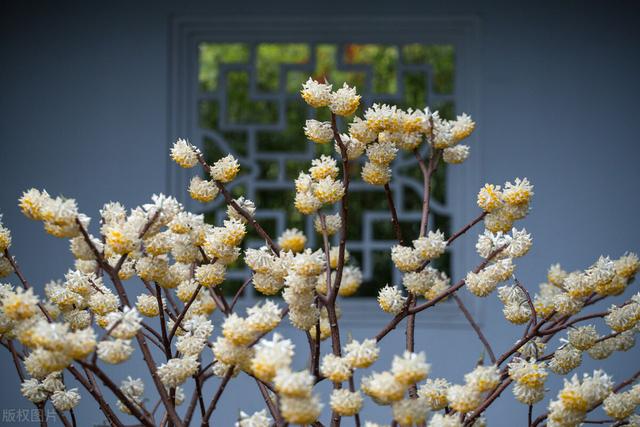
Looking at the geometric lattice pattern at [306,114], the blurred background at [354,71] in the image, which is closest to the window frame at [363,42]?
the blurred background at [354,71]

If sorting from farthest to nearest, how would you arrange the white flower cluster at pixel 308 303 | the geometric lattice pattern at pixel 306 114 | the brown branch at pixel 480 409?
the geometric lattice pattern at pixel 306 114 → the brown branch at pixel 480 409 → the white flower cluster at pixel 308 303

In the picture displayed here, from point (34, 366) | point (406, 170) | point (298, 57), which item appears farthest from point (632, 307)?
point (298, 57)

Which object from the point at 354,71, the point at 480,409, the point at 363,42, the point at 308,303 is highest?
the point at 363,42

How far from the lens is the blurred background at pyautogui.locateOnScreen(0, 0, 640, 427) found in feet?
9.52

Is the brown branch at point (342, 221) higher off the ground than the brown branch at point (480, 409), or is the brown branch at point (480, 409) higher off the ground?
the brown branch at point (342, 221)

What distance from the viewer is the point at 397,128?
1.06 meters

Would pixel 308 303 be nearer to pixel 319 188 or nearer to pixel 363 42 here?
pixel 319 188

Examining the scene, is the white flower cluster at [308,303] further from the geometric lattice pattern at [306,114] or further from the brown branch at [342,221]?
the geometric lattice pattern at [306,114]

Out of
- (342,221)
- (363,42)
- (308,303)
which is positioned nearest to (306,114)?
(363,42)

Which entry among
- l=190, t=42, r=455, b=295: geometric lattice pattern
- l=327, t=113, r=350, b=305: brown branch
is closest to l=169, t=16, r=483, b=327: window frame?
Answer: l=190, t=42, r=455, b=295: geometric lattice pattern

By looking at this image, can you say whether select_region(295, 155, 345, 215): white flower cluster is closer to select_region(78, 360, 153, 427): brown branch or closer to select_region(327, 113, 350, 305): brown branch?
select_region(327, 113, 350, 305): brown branch

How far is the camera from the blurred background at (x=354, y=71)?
9.52ft

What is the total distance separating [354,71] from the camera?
2.93 m

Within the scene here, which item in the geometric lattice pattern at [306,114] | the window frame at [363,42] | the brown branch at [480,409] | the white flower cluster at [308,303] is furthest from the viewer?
the geometric lattice pattern at [306,114]
